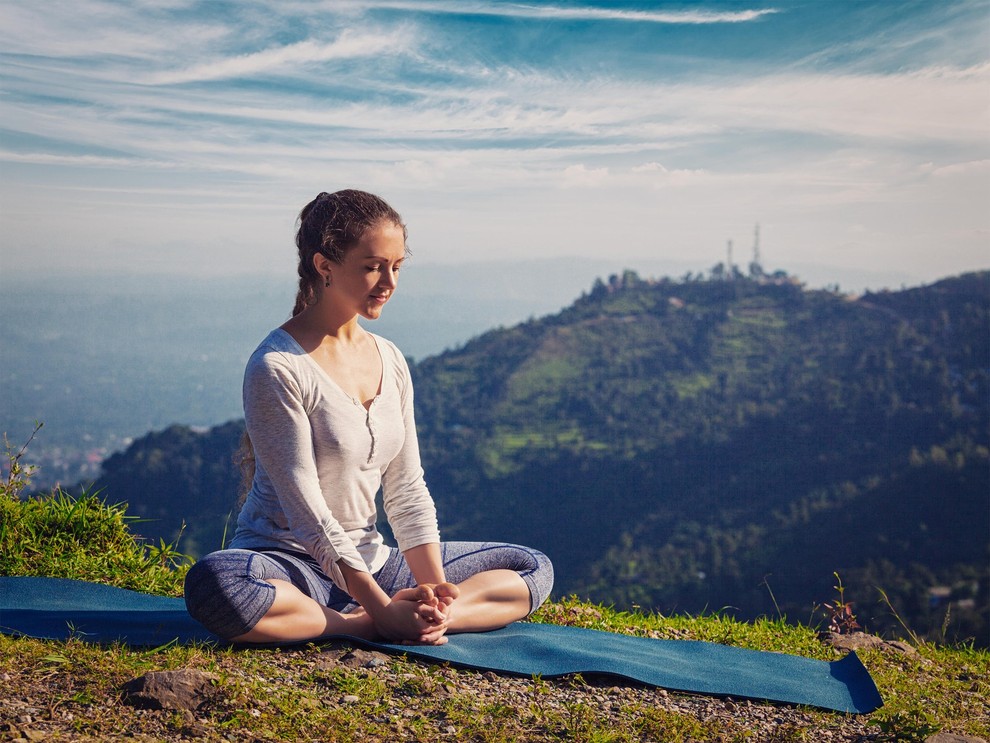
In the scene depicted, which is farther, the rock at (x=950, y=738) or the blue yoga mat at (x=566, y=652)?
the blue yoga mat at (x=566, y=652)

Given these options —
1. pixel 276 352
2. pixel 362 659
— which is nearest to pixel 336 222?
pixel 276 352

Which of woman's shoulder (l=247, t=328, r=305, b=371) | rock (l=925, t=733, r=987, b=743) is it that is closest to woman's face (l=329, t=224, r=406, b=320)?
woman's shoulder (l=247, t=328, r=305, b=371)

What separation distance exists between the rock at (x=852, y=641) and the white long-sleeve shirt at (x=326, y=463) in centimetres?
188

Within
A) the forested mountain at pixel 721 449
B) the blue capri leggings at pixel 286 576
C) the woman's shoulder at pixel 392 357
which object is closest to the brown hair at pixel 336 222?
the woman's shoulder at pixel 392 357

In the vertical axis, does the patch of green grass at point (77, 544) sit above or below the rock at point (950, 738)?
above

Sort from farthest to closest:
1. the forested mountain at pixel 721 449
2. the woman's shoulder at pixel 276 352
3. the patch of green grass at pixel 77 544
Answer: the forested mountain at pixel 721 449 → the patch of green grass at pixel 77 544 → the woman's shoulder at pixel 276 352

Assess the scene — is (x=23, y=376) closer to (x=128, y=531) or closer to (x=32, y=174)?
(x=32, y=174)

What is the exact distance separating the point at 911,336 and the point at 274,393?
5637cm

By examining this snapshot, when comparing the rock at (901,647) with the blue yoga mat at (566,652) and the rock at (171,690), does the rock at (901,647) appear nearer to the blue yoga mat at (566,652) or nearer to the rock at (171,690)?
the blue yoga mat at (566,652)

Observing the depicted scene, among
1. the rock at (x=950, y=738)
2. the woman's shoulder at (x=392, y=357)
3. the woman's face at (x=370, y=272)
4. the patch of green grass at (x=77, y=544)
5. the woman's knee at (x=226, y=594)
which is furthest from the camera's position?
the patch of green grass at (x=77, y=544)

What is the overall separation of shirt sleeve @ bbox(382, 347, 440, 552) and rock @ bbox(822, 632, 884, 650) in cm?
186

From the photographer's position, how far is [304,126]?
61.2 metres

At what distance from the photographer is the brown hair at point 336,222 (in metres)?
3.23

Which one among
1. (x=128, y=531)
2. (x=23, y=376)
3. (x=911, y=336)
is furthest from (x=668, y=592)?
(x=23, y=376)
